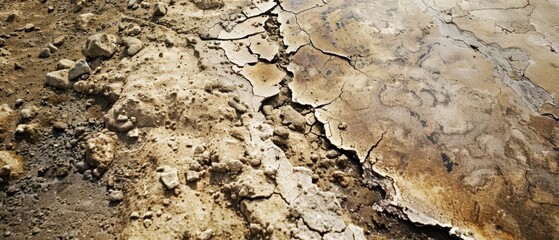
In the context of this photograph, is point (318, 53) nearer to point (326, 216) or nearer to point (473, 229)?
point (326, 216)

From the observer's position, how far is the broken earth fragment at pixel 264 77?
2.75 meters

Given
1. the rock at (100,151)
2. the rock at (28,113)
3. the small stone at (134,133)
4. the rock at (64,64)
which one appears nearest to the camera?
the rock at (100,151)

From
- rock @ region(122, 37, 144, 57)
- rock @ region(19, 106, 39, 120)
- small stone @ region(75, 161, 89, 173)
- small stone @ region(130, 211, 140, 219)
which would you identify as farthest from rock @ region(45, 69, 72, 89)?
small stone @ region(130, 211, 140, 219)

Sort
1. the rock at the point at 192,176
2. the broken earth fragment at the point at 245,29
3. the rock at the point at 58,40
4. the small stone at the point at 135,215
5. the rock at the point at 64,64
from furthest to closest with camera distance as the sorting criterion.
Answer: the broken earth fragment at the point at 245,29
the rock at the point at 58,40
the rock at the point at 64,64
the rock at the point at 192,176
the small stone at the point at 135,215

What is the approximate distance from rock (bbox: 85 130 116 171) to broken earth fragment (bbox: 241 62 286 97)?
1.14m

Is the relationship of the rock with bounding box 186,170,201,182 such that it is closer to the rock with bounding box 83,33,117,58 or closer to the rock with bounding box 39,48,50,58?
the rock with bounding box 83,33,117,58

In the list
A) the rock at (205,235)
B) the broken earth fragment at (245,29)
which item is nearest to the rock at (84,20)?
the broken earth fragment at (245,29)

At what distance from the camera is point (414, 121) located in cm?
265

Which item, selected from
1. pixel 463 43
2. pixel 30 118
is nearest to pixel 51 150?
pixel 30 118

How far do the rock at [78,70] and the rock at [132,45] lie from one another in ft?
1.13

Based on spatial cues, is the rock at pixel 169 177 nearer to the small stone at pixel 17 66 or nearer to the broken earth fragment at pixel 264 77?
the broken earth fragment at pixel 264 77

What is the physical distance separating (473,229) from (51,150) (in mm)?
2891

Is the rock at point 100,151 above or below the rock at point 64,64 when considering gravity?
below

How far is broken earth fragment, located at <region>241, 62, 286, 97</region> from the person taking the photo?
108 inches
